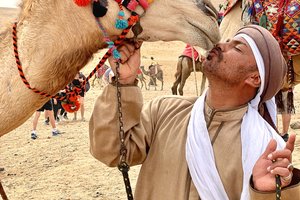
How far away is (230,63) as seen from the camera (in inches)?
85.3

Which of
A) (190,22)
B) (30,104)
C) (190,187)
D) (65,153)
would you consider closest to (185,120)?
(190,187)

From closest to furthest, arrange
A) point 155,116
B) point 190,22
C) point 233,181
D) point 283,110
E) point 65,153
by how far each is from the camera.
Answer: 1. point 190,22
2. point 233,181
3. point 155,116
4. point 283,110
5. point 65,153

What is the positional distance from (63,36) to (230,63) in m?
0.83

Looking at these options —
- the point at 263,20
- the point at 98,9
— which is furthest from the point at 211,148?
the point at 263,20

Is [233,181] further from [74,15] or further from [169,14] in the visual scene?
[74,15]

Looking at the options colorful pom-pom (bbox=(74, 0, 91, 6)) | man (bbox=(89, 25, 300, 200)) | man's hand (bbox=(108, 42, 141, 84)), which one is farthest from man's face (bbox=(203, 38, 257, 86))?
colorful pom-pom (bbox=(74, 0, 91, 6))

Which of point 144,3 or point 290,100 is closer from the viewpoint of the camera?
point 144,3

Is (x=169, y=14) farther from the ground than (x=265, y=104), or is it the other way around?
(x=169, y=14)

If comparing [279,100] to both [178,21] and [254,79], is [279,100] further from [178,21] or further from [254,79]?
[178,21]

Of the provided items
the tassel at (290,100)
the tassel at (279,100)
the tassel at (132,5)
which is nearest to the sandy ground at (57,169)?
the tassel at (290,100)

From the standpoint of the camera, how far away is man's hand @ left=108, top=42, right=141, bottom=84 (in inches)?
80.5

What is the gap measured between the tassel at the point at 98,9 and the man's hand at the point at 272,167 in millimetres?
934

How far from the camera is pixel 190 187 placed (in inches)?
87.4

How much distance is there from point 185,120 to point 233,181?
0.46m
